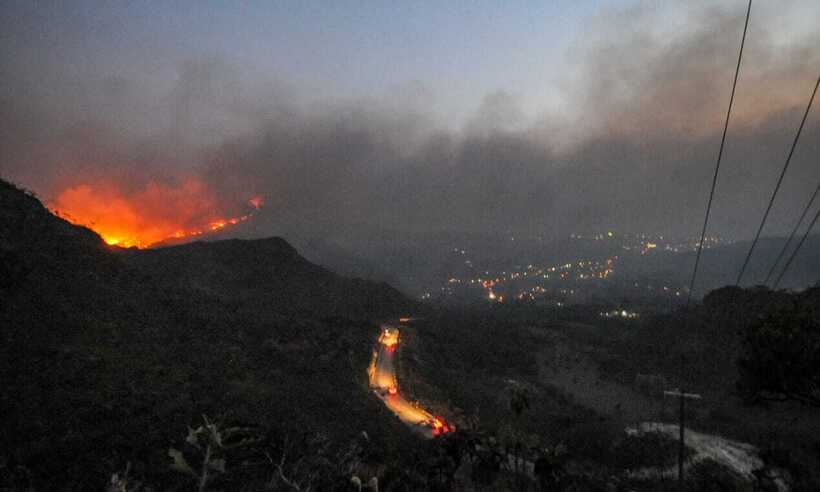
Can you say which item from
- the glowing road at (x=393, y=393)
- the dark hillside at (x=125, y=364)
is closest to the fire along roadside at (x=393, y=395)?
the glowing road at (x=393, y=393)

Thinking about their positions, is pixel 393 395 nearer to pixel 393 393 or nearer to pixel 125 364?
pixel 393 393

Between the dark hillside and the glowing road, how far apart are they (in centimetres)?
237

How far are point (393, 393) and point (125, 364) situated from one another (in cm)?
3101

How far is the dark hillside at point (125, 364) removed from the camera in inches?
816

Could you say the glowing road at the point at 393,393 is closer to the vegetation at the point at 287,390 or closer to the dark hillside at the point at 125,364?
the vegetation at the point at 287,390

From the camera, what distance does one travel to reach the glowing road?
43812 millimetres

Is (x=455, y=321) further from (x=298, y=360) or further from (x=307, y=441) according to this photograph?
(x=307, y=441)

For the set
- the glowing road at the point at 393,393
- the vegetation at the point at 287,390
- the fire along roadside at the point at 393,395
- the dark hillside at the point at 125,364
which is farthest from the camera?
the glowing road at the point at 393,393

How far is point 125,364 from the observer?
104ft

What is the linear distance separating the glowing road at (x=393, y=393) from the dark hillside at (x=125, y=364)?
237cm

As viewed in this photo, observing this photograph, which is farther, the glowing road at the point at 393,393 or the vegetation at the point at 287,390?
the glowing road at the point at 393,393

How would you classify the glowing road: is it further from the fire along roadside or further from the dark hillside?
A: the dark hillside

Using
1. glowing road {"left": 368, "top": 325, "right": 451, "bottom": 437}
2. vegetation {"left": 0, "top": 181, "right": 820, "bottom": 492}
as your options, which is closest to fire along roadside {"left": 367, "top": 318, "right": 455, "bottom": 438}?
glowing road {"left": 368, "top": 325, "right": 451, "bottom": 437}

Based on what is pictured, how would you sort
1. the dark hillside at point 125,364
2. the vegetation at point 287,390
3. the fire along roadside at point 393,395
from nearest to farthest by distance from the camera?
the vegetation at point 287,390, the dark hillside at point 125,364, the fire along roadside at point 393,395
